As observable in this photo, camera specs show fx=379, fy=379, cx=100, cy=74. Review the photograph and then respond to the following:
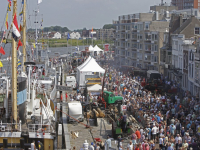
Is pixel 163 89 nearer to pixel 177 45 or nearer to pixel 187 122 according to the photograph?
pixel 177 45

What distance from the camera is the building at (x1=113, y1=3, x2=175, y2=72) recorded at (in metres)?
68.8

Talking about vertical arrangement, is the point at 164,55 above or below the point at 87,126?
above

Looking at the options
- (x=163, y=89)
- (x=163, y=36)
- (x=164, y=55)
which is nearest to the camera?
(x=163, y=89)

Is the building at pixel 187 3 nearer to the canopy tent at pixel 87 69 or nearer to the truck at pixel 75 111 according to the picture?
the canopy tent at pixel 87 69

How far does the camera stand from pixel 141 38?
7625 cm

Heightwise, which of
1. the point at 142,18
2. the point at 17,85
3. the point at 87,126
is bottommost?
the point at 87,126

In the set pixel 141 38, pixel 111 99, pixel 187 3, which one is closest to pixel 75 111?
pixel 111 99

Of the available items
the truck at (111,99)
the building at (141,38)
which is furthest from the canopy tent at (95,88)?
the building at (141,38)

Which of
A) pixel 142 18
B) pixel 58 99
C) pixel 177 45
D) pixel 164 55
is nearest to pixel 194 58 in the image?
pixel 177 45

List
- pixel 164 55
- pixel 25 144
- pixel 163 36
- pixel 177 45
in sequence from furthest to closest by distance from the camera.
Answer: pixel 163 36 → pixel 164 55 → pixel 177 45 → pixel 25 144

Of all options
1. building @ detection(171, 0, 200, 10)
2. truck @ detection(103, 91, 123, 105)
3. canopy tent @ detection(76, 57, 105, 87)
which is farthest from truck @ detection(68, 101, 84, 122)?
building @ detection(171, 0, 200, 10)

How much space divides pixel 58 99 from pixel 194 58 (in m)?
15.7

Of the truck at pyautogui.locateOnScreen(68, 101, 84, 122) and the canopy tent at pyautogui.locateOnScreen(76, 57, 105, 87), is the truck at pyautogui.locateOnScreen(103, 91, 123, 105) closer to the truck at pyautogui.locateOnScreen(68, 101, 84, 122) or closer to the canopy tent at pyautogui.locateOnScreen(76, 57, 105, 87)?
the truck at pyautogui.locateOnScreen(68, 101, 84, 122)

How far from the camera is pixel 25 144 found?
22.8 meters
